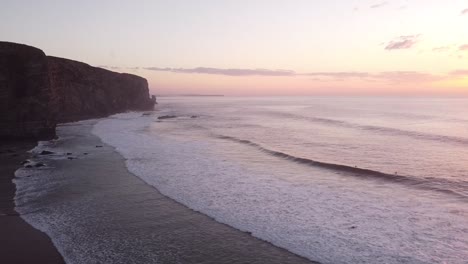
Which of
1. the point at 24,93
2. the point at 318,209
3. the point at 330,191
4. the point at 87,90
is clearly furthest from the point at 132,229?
the point at 87,90

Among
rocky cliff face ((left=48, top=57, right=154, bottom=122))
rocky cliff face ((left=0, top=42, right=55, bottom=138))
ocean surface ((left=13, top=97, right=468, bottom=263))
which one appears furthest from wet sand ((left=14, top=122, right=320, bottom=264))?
rocky cliff face ((left=48, top=57, right=154, bottom=122))

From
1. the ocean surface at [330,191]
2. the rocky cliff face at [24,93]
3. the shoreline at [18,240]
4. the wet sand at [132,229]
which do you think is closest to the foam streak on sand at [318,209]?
the ocean surface at [330,191]

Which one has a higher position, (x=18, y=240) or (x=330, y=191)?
(x=18, y=240)

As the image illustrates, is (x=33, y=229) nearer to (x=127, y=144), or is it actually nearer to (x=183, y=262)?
(x=183, y=262)

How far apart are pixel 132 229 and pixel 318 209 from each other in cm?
658

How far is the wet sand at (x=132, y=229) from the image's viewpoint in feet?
30.2

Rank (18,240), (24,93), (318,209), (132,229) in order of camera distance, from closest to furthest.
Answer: (18,240) < (132,229) < (318,209) < (24,93)

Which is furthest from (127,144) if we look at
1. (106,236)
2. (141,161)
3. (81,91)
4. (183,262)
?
(81,91)

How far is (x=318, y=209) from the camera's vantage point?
44.1 feet

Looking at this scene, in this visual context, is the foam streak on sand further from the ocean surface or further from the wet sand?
the wet sand

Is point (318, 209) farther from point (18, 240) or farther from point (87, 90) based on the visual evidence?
point (87, 90)

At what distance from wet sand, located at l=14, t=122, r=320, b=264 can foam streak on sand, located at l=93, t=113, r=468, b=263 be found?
741 mm

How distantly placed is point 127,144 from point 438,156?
23251mm

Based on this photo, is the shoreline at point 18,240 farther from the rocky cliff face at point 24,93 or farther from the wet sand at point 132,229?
the rocky cliff face at point 24,93
